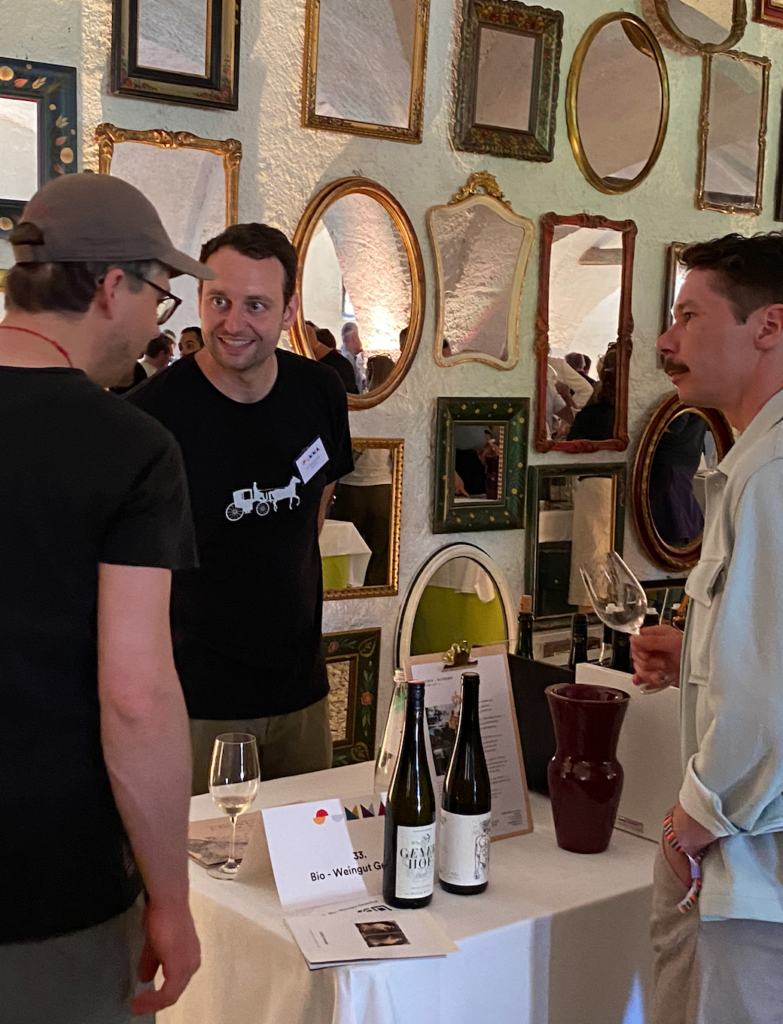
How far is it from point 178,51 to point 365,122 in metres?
0.56

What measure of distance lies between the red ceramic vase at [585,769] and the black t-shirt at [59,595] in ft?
2.45

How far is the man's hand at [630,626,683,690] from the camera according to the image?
1711 mm

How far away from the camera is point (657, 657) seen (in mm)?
1718

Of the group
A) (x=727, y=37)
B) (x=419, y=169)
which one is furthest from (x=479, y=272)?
(x=727, y=37)

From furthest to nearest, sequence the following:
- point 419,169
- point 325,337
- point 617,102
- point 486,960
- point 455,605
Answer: point 617,102 < point 455,605 < point 419,169 < point 325,337 < point 486,960

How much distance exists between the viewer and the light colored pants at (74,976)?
1116mm

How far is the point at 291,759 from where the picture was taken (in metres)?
2.38

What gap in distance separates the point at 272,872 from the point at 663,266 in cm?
290

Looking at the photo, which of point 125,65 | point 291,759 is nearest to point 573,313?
point 125,65

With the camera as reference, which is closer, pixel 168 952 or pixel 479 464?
pixel 168 952

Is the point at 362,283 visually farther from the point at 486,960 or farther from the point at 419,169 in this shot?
the point at 486,960

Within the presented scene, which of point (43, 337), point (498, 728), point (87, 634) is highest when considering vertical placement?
point (43, 337)

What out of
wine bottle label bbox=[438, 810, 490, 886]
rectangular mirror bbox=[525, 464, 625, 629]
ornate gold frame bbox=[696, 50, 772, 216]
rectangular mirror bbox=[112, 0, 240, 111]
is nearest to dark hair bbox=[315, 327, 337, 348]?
rectangular mirror bbox=[112, 0, 240, 111]

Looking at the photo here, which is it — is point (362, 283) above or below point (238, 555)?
above
